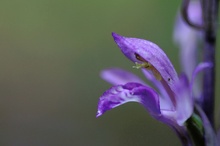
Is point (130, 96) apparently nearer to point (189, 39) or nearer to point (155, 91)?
point (155, 91)

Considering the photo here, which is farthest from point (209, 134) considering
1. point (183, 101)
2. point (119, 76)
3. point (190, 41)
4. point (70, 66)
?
point (70, 66)

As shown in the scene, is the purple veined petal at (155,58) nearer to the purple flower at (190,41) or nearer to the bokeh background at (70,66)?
the purple flower at (190,41)

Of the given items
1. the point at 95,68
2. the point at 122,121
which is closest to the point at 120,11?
the point at 95,68

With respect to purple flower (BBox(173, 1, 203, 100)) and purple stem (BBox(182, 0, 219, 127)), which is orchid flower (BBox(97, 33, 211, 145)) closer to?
purple stem (BBox(182, 0, 219, 127))

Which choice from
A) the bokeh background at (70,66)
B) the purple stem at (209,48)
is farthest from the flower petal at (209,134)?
the bokeh background at (70,66)

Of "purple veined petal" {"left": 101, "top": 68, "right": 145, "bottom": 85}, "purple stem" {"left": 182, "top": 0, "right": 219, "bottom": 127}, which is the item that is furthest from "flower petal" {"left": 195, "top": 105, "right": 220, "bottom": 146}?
"purple veined petal" {"left": 101, "top": 68, "right": 145, "bottom": 85}
